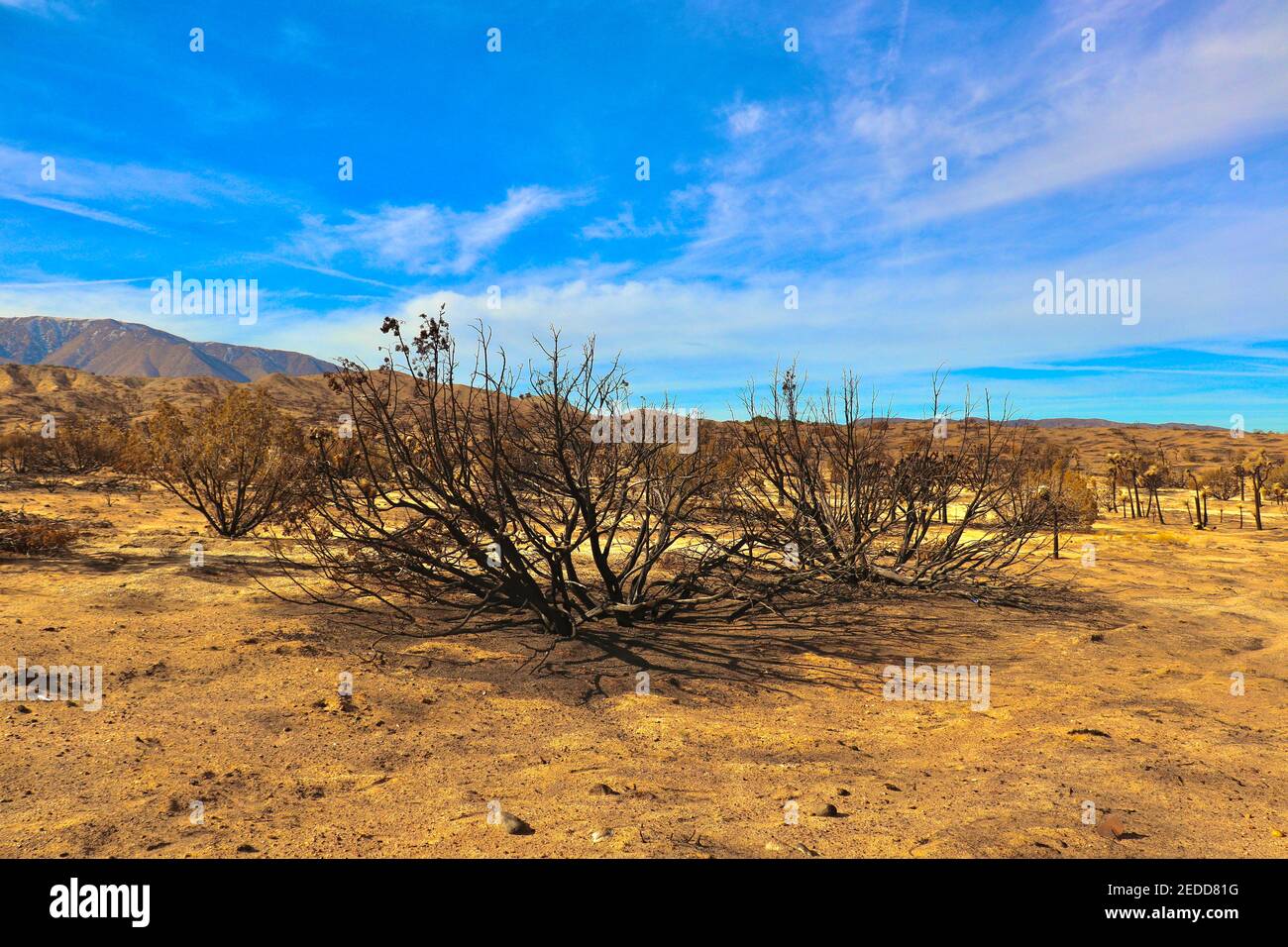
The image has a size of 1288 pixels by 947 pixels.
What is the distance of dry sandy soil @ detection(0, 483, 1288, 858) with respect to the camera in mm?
3000

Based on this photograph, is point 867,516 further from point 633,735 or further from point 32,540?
point 32,540

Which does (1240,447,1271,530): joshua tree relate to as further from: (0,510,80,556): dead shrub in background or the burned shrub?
(0,510,80,556): dead shrub in background

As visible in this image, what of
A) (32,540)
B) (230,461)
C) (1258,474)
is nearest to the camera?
(32,540)

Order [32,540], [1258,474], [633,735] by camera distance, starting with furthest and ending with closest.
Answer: [1258,474], [32,540], [633,735]

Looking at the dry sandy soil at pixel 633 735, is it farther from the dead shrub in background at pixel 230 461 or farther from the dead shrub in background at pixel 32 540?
the dead shrub in background at pixel 230 461

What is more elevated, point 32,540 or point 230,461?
point 230,461

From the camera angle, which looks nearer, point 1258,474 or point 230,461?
point 230,461

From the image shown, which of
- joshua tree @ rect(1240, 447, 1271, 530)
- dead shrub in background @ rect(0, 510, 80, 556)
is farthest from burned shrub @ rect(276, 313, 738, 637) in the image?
joshua tree @ rect(1240, 447, 1271, 530)

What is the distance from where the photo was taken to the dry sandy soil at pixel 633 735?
3.00m

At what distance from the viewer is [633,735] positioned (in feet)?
14.7

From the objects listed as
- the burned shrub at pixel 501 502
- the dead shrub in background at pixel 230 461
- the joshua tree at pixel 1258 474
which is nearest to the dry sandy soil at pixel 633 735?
the burned shrub at pixel 501 502

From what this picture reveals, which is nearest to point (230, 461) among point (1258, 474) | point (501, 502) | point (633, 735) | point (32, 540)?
point (32, 540)
